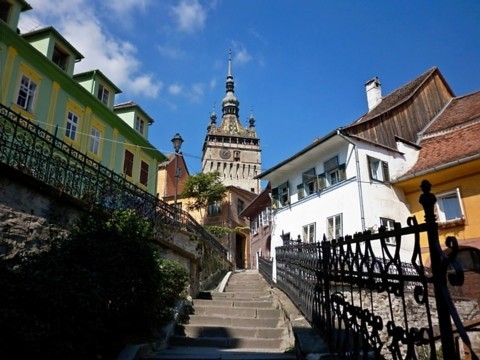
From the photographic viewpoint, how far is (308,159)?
20.9m

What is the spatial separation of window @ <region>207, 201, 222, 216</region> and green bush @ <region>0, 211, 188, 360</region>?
Answer: 106 ft

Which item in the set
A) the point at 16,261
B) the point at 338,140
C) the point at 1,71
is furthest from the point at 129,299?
the point at 338,140

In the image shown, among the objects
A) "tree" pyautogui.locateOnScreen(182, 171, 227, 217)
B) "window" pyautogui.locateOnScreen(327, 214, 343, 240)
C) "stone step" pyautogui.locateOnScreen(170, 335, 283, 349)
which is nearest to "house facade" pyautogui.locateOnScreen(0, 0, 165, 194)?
"stone step" pyautogui.locateOnScreen(170, 335, 283, 349)

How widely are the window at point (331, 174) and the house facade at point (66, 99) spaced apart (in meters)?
11.5

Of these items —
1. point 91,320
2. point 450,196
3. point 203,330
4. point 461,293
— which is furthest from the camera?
point 450,196

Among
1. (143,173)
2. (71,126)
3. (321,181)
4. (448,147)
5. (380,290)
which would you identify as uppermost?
(71,126)

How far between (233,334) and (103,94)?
1718 cm

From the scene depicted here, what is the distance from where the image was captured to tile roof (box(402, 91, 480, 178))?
16.8 meters

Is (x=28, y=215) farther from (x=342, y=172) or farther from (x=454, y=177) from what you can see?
(x=454, y=177)

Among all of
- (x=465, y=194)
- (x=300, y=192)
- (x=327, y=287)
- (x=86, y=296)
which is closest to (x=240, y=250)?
(x=300, y=192)

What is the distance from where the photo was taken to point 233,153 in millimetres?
62375

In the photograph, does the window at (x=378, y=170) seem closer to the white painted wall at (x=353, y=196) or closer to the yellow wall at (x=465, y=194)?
the white painted wall at (x=353, y=196)

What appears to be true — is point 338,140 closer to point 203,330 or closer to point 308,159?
point 308,159

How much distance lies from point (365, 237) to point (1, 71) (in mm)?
15848
